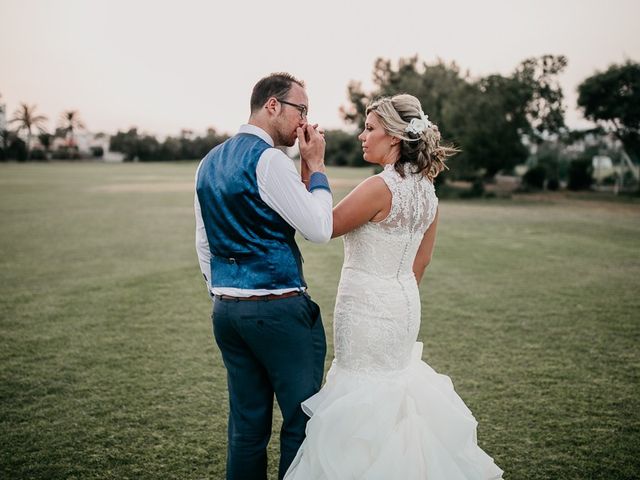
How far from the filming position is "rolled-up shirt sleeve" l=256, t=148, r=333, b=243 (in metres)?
2.27

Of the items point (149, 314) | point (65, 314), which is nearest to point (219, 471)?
point (149, 314)

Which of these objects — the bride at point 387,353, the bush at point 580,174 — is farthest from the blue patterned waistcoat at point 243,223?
the bush at point 580,174

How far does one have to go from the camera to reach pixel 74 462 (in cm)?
348

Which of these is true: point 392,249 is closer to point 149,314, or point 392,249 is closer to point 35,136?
point 149,314

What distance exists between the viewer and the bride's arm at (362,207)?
104 inches

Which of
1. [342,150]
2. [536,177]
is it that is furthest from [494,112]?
A: [342,150]

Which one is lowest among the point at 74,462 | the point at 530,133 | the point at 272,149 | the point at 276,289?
the point at 74,462

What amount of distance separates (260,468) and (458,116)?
86.1ft

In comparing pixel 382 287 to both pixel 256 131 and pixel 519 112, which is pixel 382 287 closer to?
pixel 256 131

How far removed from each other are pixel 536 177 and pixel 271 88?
3236 centimetres

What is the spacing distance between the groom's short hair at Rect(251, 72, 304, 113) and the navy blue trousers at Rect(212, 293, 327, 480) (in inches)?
37.4

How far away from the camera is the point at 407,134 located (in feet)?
9.43

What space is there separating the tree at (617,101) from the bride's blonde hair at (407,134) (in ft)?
98.1

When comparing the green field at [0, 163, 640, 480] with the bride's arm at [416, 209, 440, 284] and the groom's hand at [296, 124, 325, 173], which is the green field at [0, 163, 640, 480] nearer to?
the bride's arm at [416, 209, 440, 284]
